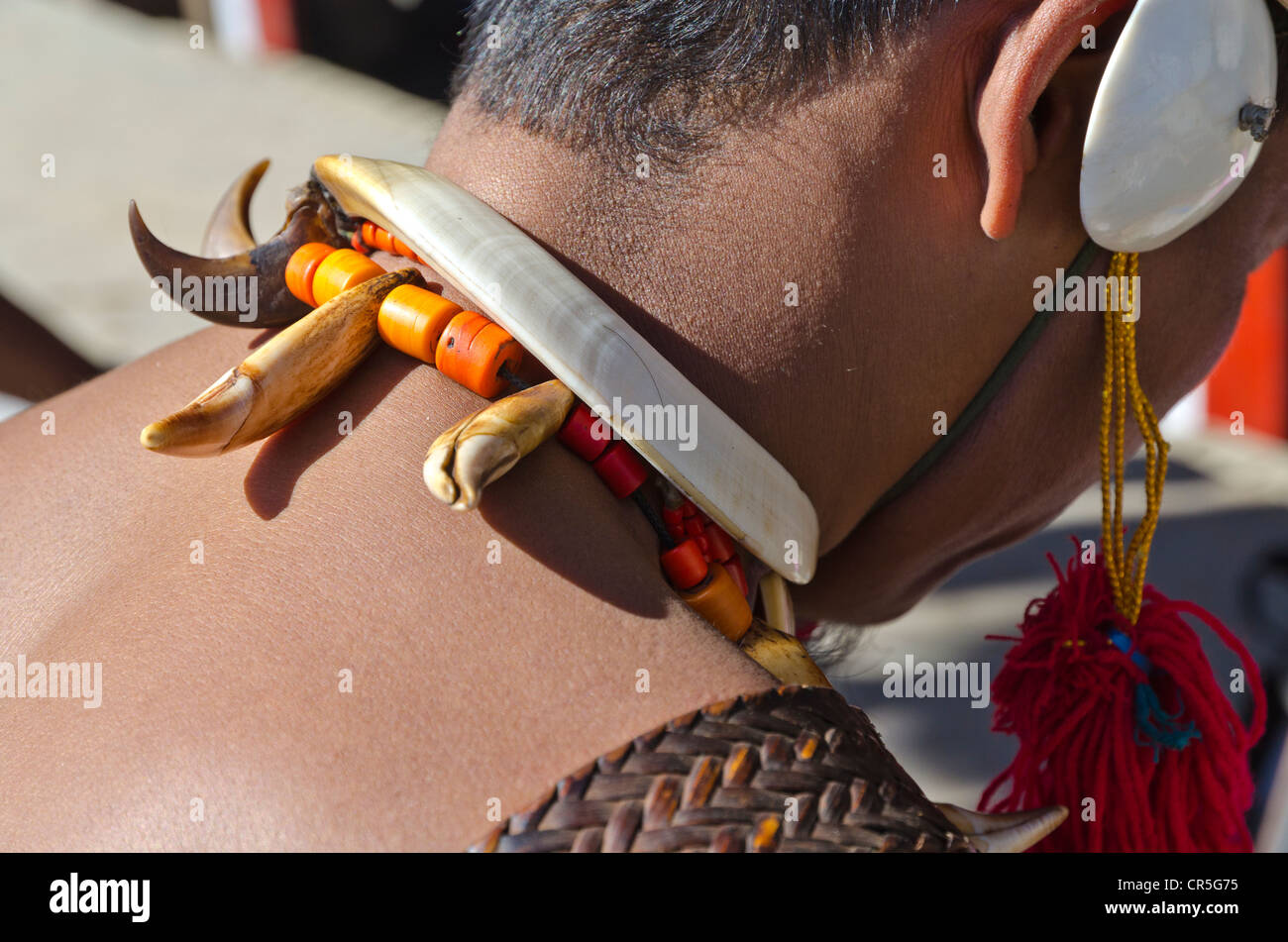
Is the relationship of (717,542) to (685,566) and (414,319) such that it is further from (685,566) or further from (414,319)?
(414,319)

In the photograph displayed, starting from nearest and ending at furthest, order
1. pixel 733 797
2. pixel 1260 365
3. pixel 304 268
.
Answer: pixel 733 797 → pixel 304 268 → pixel 1260 365

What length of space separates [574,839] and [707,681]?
0.14m

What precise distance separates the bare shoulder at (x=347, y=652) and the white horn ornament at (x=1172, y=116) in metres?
0.48

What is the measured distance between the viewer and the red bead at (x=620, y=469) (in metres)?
0.92

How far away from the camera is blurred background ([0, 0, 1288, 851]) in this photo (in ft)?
9.51

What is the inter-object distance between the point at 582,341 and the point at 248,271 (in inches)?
13.1

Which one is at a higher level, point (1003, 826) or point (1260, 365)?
point (1260, 365)

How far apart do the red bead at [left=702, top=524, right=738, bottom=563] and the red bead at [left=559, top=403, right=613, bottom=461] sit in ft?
0.37

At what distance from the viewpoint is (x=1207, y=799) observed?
1.21 m

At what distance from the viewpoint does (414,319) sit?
0.91m

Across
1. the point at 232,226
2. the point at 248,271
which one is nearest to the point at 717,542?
the point at 248,271

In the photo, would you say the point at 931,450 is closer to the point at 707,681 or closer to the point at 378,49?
the point at 707,681

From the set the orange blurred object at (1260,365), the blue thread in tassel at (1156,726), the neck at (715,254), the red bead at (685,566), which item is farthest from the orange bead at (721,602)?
the orange blurred object at (1260,365)

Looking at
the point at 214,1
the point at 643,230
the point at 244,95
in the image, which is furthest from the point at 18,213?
the point at 643,230
